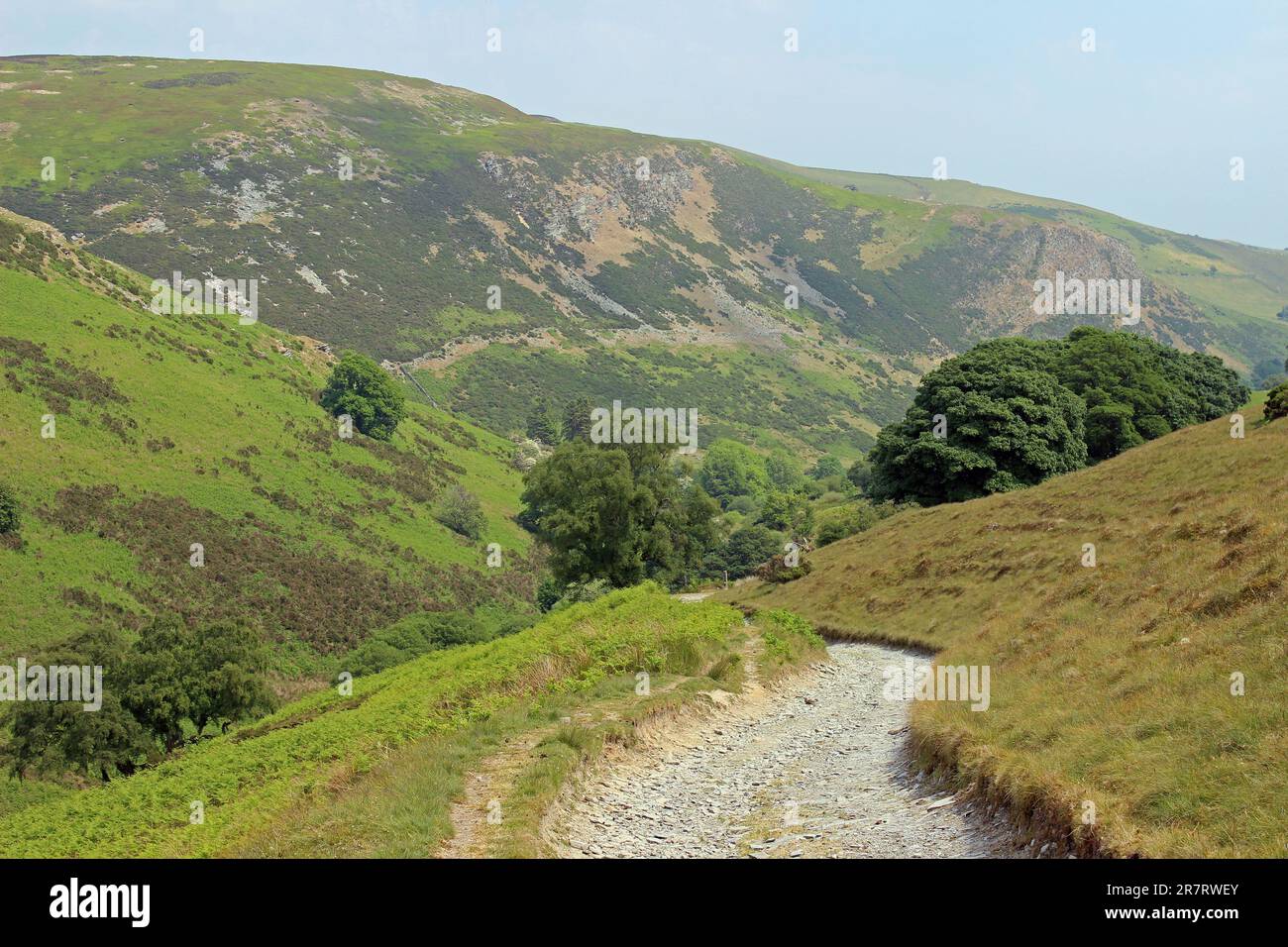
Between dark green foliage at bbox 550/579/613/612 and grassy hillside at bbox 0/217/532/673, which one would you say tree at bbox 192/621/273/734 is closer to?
dark green foliage at bbox 550/579/613/612

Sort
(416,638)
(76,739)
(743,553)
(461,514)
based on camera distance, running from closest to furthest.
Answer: (76,739) < (416,638) < (461,514) < (743,553)

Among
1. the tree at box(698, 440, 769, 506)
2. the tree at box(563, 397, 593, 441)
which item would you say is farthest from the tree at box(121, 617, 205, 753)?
the tree at box(698, 440, 769, 506)

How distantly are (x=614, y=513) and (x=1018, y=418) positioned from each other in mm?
30790

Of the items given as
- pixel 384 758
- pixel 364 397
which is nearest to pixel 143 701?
pixel 384 758

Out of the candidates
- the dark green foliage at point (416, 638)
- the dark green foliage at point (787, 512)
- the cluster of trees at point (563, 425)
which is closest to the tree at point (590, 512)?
the dark green foliage at point (416, 638)

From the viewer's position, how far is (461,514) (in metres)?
114

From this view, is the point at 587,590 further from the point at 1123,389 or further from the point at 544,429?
the point at 544,429

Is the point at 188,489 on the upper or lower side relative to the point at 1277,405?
lower

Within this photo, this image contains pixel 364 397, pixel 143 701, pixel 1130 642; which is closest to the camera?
pixel 1130 642

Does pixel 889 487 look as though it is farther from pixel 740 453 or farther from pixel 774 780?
pixel 740 453

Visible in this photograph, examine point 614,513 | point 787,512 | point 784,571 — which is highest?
point 614,513
